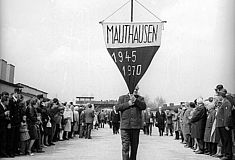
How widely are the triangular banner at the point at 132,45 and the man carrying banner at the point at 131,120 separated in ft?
1.02

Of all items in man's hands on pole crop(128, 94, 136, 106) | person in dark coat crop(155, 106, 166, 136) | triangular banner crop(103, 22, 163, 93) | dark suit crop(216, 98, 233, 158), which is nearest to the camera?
man's hands on pole crop(128, 94, 136, 106)

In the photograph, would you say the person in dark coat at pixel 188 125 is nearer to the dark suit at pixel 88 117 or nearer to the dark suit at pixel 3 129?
the dark suit at pixel 88 117

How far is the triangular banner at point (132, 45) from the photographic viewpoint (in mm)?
7109

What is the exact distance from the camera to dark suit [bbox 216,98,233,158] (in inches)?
357

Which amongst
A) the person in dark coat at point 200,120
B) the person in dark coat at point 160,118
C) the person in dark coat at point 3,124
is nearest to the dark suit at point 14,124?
the person in dark coat at point 3,124

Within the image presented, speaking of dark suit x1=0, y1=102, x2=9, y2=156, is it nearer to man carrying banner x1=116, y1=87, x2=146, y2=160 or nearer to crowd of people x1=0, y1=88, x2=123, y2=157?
crowd of people x1=0, y1=88, x2=123, y2=157

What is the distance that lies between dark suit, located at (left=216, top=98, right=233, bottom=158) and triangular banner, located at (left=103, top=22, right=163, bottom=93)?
2.94 m

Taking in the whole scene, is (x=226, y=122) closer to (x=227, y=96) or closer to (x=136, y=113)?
(x=227, y=96)

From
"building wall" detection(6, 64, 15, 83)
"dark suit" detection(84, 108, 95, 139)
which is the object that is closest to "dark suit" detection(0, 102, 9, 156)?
"building wall" detection(6, 64, 15, 83)

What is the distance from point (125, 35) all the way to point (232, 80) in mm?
2411

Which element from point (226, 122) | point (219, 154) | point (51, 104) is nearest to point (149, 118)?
point (51, 104)

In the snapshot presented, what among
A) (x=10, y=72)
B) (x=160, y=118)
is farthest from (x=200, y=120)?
(x=160, y=118)

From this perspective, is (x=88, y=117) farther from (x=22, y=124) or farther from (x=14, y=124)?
(x=14, y=124)

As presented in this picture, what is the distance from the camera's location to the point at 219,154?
10461 millimetres
